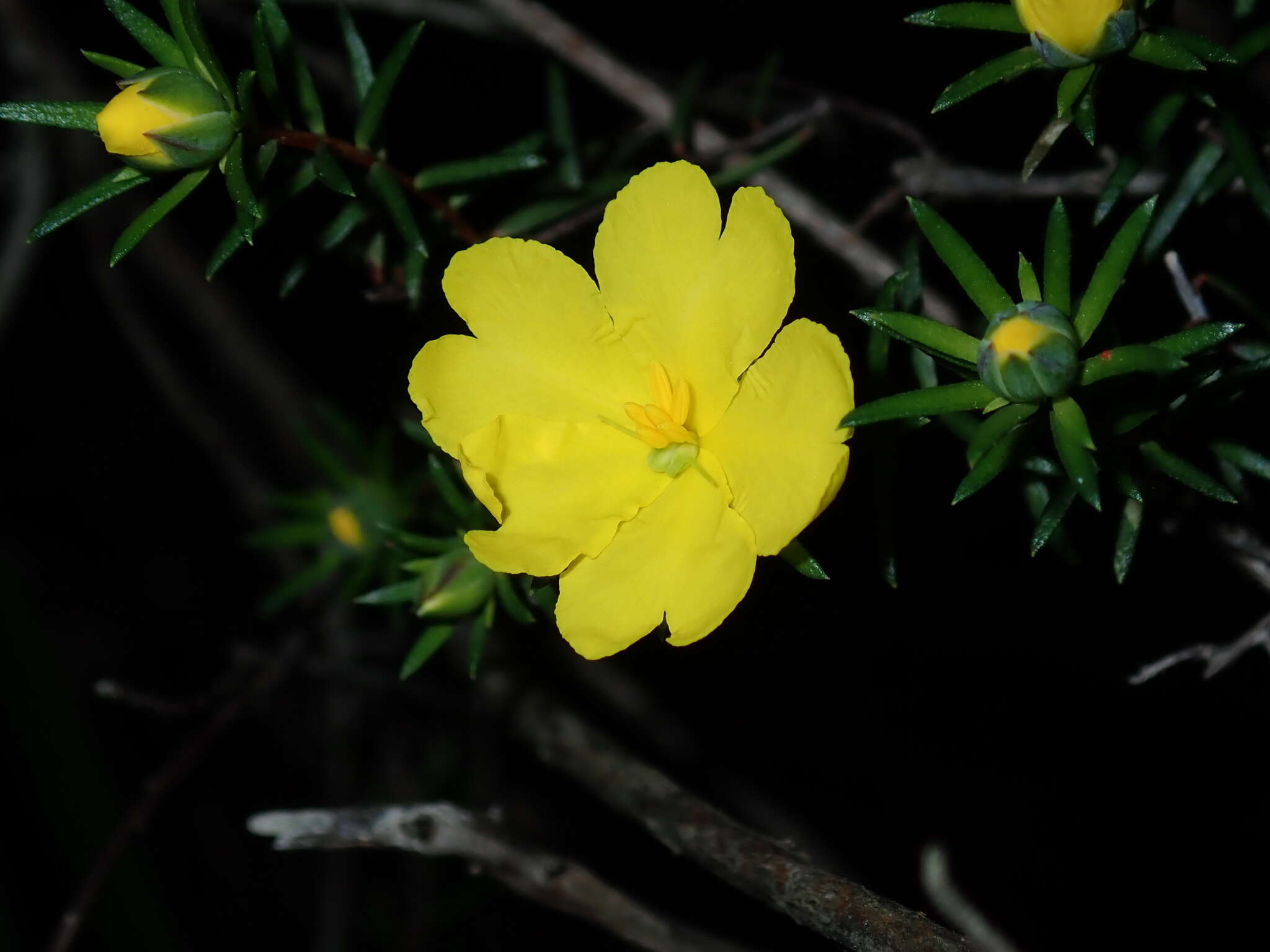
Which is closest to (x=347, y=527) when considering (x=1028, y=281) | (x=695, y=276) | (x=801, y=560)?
(x=695, y=276)

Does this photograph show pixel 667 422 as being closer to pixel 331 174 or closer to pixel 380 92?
pixel 331 174

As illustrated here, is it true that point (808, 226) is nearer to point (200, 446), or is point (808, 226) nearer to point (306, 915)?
point (200, 446)

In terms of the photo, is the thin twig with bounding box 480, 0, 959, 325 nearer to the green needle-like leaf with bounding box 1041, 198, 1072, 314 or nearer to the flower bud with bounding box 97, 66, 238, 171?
the green needle-like leaf with bounding box 1041, 198, 1072, 314

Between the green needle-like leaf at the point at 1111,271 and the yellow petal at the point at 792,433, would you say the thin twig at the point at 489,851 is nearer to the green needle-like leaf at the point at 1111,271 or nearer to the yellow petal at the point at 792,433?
the yellow petal at the point at 792,433

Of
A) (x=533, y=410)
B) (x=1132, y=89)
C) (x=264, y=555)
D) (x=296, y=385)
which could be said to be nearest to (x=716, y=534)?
(x=533, y=410)

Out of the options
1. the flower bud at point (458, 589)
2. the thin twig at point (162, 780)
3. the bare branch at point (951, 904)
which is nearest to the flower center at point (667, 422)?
the flower bud at point (458, 589)

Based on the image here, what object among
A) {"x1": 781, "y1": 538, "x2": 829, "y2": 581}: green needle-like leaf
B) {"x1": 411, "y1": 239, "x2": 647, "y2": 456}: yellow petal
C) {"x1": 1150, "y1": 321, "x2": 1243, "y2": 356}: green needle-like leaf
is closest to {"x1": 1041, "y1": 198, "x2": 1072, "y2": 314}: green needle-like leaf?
{"x1": 1150, "y1": 321, "x2": 1243, "y2": 356}: green needle-like leaf
